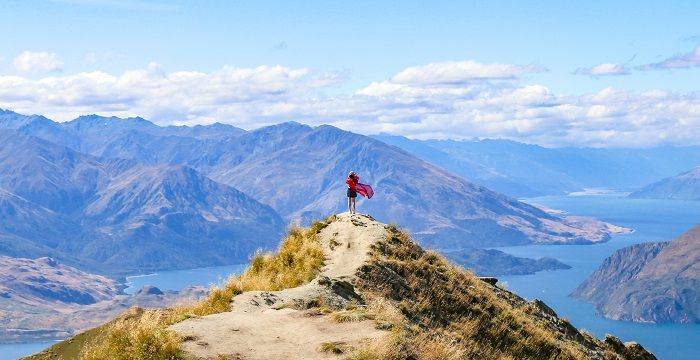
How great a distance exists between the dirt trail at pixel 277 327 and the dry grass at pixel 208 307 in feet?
2.26

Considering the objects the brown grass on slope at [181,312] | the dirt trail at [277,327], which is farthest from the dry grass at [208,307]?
the dirt trail at [277,327]

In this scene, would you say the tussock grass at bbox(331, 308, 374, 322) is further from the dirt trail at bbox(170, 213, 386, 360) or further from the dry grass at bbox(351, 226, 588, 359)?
the dry grass at bbox(351, 226, 588, 359)

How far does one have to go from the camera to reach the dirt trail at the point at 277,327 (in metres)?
22.2

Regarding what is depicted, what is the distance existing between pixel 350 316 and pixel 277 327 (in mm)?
2397

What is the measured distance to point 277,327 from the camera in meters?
24.9

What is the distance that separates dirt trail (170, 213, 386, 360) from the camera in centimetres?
2217

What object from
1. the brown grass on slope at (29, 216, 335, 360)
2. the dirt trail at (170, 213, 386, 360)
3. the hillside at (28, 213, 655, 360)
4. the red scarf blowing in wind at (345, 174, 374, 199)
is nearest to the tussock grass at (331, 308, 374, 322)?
the hillside at (28, 213, 655, 360)

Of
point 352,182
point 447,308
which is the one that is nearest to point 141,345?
point 447,308

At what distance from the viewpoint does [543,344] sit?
34.9 m

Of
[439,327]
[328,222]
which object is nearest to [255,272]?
[328,222]

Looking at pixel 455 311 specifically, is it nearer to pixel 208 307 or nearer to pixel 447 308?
pixel 447 308

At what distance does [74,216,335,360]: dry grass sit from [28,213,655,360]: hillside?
0.16 ft

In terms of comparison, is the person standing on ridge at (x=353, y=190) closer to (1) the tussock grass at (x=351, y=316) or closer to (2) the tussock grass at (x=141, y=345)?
(1) the tussock grass at (x=351, y=316)

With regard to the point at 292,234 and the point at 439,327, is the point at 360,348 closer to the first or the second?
the point at 439,327
